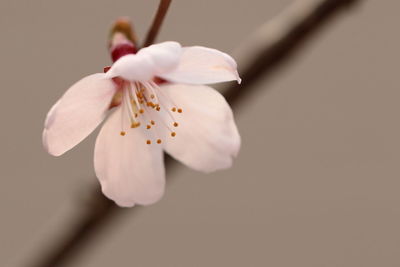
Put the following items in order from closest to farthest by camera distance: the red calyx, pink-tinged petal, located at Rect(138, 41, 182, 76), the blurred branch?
pink-tinged petal, located at Rect(138, 41, 182, 76), the red calyx, the blurred branch

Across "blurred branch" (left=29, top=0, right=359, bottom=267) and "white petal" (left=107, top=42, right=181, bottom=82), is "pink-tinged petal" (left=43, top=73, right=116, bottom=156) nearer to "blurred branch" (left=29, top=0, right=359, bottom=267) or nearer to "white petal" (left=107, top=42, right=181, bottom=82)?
"white petal" (left=107, top=42, right=181, bottom=82)

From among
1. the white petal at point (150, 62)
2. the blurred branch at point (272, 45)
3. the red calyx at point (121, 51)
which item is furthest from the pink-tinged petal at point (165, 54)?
the blurred branch at point (272, 45)

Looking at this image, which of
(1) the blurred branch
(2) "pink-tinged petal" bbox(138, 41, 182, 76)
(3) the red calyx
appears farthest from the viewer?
(1) the blurred branch

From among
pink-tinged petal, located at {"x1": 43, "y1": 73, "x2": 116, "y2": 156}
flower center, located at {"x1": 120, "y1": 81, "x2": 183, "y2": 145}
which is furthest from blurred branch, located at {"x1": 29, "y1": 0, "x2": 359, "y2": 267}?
pink-tinged petal, located at {"x1": 43, "y1": 73, "x2": 116, "y2": 156}

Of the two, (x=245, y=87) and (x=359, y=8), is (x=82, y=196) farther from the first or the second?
(x=359, y=8)

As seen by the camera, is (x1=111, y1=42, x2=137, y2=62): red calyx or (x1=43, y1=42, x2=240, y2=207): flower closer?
(x1=43, y1=42, x2=240, y2=207): flower

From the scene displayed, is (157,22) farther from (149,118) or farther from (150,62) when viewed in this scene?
(149,118)
